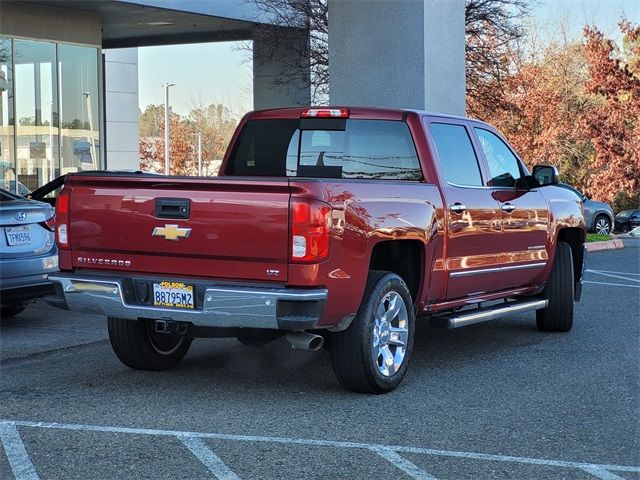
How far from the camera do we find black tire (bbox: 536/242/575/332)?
886cm

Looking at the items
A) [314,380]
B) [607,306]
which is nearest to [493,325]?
[607,306]

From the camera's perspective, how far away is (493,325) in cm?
954

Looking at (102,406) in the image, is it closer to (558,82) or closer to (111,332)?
(111,332)

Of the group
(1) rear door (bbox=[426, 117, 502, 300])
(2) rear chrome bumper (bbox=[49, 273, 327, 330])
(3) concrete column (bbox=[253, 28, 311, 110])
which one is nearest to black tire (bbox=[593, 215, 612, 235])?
(3) concrete column (bbox=[253, 28, 311, 110])

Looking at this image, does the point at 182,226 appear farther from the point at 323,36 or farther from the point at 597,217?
the point at 597,217

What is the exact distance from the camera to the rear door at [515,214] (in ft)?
26.1

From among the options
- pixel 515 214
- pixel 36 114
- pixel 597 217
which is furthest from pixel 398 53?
pixel 597 217

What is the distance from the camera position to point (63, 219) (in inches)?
254

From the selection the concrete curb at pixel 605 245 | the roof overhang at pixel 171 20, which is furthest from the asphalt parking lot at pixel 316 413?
the roof overhang at pixel 171 20

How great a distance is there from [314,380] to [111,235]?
1.79 meters

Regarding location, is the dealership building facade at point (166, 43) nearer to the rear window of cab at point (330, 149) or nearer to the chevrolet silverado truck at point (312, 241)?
the chevrolet silverado truck at point (312, 241)

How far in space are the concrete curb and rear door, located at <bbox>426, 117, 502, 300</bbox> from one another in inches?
464

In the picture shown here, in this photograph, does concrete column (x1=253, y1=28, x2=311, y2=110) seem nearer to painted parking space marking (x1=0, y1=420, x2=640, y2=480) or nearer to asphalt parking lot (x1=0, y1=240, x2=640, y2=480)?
asphalt parking lot (x1=0, y1=240, x2=640, y2=480)

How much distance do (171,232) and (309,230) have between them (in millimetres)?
953
